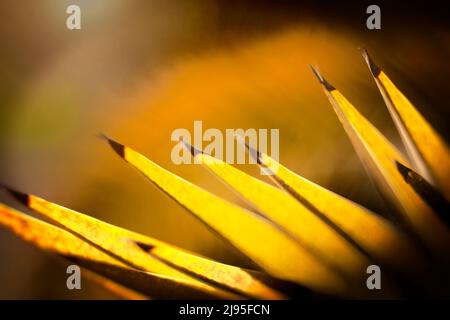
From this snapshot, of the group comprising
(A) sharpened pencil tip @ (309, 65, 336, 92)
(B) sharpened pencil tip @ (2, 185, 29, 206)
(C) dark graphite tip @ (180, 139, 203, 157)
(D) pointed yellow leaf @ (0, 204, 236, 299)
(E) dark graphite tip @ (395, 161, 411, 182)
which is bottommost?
(D) pointed yellow leaf @ (0, 204, 236, 299)

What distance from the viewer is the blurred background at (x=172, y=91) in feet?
6.07

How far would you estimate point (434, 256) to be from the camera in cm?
191

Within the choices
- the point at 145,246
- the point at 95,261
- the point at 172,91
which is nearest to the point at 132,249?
the point at 145,246

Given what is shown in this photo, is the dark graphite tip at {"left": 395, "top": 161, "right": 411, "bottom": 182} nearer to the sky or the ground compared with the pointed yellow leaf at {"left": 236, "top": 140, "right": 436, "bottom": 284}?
nearer to the sky

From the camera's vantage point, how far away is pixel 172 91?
6.21 feet

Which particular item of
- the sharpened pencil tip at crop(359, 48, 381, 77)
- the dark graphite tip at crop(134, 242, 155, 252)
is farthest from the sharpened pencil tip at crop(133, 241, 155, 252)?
the sharpened pencil tip at crop(359, 48, 381, 77)

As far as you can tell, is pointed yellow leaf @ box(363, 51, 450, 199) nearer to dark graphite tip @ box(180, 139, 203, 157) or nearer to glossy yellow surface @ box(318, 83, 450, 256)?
glossy yellow surface @ box(318, 83, 450, 256)

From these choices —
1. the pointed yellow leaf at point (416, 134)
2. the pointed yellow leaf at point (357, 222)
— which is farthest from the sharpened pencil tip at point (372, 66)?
the pointed yellow leaf at point (357, 222)

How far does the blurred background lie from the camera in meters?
1.85

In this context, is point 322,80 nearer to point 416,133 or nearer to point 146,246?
point 416,133

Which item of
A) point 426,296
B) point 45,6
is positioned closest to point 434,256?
point 426,296

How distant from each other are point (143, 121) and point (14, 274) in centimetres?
86

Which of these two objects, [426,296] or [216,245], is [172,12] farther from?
[426,296]

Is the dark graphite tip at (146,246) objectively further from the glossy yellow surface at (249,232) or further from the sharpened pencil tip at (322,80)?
the sharpened pencil tip at (322,80)
